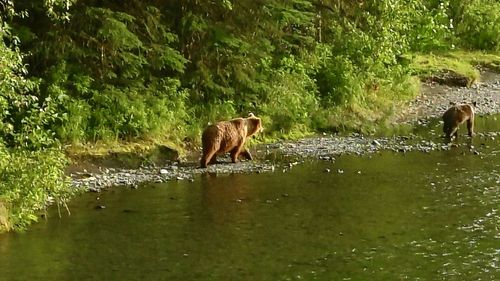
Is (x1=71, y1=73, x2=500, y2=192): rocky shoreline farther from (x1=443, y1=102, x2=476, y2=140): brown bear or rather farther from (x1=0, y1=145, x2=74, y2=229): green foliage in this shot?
(x1=0, y1=145, x2=74, y2=229): green foliage

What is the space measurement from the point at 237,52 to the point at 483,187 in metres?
6.98

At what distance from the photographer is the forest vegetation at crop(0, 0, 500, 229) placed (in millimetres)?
12188

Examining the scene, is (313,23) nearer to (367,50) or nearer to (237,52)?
(367,50)

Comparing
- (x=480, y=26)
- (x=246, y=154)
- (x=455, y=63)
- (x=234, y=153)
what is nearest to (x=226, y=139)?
(x=234, y=153)

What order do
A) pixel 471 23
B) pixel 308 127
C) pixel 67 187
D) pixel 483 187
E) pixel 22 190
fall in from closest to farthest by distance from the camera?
pixel 22 190 < pixel 67 187 < pixel 483 187 < pixel 308 127 < pixel 471 23

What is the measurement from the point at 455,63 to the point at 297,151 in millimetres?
14140

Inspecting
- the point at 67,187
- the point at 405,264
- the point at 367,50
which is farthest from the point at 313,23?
the point at 405,264

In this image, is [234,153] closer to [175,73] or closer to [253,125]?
[253,125]

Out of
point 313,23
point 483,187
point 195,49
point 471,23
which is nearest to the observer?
point 483,187

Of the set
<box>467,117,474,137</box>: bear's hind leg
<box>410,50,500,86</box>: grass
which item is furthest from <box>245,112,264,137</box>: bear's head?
<box>410,50,500,86</box>: grass

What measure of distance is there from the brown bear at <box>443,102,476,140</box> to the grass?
660cm

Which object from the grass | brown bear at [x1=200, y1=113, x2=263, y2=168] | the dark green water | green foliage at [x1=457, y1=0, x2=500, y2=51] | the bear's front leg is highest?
green foliage at [x1=457, y1=0, x2=500, y2=51]

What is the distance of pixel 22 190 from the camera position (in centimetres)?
1136

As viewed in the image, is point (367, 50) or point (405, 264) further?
point (367, 50)
